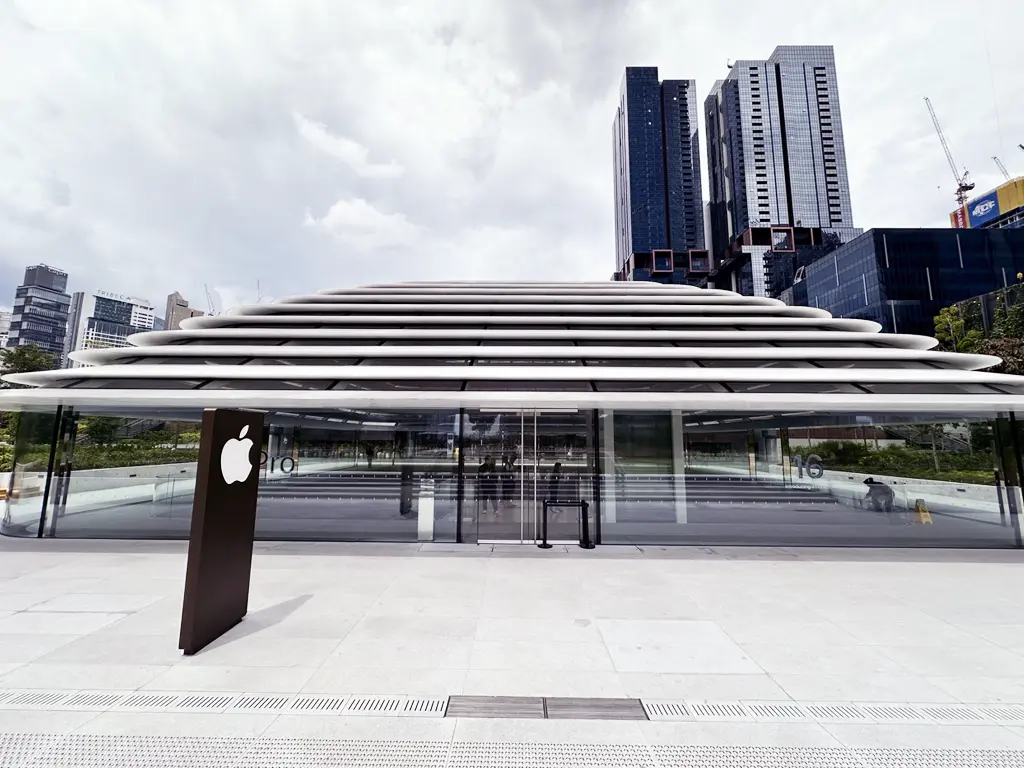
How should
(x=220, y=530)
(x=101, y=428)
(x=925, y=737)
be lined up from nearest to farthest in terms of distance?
1. (x=925, y=737)
2. (x=220, y=530)
3. (x=101, y=428)

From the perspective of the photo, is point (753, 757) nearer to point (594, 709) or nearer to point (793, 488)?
point (594, 709)

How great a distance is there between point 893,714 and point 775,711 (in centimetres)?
105

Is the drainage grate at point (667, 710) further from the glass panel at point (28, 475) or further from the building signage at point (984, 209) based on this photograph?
Answer: the building signage at point (984, 209)

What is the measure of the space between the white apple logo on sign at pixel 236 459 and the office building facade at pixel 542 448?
390 centimetres

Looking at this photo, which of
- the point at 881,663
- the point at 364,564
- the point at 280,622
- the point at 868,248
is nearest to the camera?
the point at 881,663

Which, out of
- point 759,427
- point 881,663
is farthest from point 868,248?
point 881,663

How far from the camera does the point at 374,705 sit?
4.60m

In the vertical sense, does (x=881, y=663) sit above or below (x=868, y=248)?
below

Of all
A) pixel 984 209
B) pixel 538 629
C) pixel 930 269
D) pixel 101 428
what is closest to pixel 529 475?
pixel 538 629

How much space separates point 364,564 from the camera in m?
9.80

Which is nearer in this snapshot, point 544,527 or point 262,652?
point 262,652

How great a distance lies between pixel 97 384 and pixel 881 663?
15.4 metres

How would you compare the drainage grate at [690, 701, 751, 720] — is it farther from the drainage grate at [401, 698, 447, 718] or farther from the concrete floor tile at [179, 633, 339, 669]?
the concrete floor tile at [179, 633, 339, 669]

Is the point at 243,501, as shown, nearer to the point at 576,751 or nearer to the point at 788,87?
the point at 576,751
